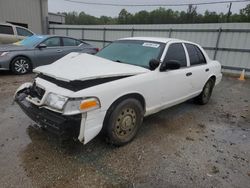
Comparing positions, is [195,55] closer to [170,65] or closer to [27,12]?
[170,65]

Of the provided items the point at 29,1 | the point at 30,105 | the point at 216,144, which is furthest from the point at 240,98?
the point at 29,1

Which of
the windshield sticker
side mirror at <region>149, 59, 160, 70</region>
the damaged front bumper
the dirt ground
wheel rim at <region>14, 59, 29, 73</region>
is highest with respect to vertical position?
the windshield sticker

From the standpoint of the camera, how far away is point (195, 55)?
454 centimetres

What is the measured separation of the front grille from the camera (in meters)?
2.75

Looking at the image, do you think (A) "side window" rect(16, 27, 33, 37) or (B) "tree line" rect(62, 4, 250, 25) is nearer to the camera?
(A) "side window" rect(16, 27, 33, 37)

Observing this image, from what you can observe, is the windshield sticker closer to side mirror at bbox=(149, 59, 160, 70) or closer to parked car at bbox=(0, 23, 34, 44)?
side mirror at bbox=(149, 59, 160, 70)

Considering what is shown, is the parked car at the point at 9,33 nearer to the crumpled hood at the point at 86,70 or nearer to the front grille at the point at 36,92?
the crumpled hood at the point at 86,70

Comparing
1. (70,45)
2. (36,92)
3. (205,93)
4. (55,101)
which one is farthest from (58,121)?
(70,45)

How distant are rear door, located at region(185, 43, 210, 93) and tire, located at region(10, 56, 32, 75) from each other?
5544 mm

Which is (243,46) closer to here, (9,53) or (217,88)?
(217,88)

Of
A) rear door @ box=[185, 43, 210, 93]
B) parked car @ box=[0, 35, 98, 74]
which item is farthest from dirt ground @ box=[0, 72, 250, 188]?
parked car @ box=[0, 35, 98, 74]

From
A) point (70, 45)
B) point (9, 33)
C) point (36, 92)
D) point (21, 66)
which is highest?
point (9, 33)

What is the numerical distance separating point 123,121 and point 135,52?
53.4 inches

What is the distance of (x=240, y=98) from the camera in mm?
6254
